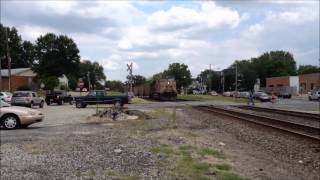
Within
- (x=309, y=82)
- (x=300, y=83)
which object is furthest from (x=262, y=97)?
(x=300, y=83)

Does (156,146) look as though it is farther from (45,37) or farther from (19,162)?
(45,37)

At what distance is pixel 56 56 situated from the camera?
13700cm

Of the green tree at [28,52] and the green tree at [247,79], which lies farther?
the green tree at [247,79]

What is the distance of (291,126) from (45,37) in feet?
398

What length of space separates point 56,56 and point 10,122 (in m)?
117

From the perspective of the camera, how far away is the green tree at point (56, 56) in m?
134

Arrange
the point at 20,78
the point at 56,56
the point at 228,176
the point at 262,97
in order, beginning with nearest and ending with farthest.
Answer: the point at 228,176, the point at 262,97, the point at 20,78, the point at 56,56

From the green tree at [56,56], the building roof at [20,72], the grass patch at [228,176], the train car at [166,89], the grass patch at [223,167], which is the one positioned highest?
the green tree at [56,56]

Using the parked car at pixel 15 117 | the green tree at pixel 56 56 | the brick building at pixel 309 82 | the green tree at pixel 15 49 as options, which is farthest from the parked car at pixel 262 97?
the green tree at pixel 15 49

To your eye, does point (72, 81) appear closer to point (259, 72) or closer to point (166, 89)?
point (259, 72)

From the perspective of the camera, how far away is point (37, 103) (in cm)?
5047

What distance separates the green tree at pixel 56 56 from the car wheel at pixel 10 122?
112m

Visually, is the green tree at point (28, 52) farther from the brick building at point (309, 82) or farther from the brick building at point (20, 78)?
the brick building at point (309, 82)

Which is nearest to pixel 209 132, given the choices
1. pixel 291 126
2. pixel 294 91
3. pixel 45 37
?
pixel 291 126
